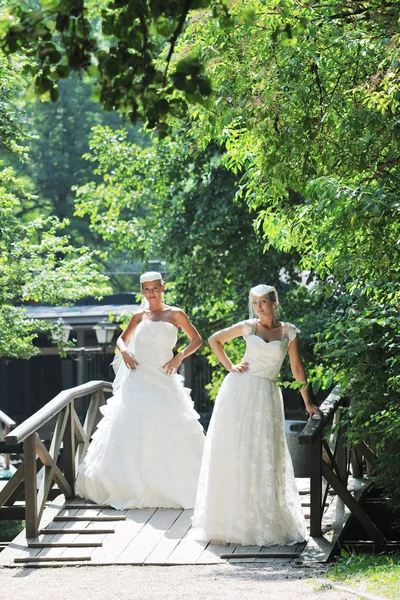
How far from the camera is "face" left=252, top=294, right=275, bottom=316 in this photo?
7.90 m

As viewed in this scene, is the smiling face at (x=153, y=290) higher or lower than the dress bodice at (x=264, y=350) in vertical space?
higher

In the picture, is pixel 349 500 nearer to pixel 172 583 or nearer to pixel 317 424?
pixel 317 424

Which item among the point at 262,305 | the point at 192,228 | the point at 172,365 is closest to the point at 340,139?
the point at 262,305

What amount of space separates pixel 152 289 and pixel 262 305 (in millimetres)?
1747

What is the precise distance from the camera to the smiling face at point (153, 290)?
9375 mm

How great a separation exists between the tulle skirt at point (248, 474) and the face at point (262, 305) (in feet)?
1.70

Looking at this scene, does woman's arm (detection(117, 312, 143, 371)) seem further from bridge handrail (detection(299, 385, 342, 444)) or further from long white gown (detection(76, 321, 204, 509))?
bridge handrail (detection(299, 385, 342, 444))

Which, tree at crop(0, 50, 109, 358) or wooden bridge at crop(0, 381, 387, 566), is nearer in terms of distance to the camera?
wooden bridge at crop(0, 381, 387, 566)

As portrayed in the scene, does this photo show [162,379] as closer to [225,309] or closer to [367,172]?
[367,172]

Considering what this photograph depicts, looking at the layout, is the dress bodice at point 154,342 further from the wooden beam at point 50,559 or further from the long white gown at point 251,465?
the wooden beam at point 50,559

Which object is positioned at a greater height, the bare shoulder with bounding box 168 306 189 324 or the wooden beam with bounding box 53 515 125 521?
the bare shoulder with bounding box 168 306 189 324

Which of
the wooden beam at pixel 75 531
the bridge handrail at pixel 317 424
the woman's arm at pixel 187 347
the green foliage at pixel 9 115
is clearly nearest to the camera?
the bridge handrail at pixel 317 424

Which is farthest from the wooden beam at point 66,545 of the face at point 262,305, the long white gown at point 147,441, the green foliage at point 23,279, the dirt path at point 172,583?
the green foliage at point 23,279

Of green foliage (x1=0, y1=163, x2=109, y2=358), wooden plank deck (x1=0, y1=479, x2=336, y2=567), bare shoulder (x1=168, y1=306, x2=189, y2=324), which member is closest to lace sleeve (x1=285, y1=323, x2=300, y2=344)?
wooden plank deck (x1=0, y1=479, x2=336, y2=567)
